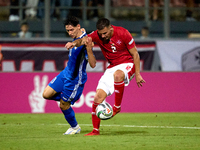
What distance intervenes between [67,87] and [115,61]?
3.03ft

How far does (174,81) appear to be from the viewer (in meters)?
10.8

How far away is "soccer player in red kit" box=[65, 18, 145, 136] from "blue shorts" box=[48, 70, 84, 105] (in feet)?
1.16

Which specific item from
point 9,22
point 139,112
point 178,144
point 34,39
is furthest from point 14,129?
point 9,22

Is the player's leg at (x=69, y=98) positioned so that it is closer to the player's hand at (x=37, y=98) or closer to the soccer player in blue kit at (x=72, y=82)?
the soccer player in blue kit at (x=72, y=82)

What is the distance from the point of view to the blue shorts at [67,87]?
620 centimetres

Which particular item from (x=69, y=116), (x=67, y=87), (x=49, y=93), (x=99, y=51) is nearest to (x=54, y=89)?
(x=49, y=93)

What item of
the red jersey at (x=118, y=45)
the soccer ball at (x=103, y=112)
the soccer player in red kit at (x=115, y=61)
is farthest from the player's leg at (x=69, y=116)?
the red jersey at (x=118, y=45)

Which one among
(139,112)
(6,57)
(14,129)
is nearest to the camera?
(14,129)

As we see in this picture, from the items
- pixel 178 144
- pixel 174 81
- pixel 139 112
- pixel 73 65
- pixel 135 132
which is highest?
pixel 73 65

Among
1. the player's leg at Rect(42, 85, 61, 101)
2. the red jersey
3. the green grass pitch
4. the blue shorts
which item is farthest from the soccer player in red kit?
the player's leg at Rect(42, 85, 61, 101)

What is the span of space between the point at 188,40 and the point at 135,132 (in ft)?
23.1

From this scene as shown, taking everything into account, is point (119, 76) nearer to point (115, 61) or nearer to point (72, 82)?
point (115, 61)

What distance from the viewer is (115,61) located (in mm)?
6473

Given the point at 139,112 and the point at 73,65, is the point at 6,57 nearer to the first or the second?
the point at 139,112
